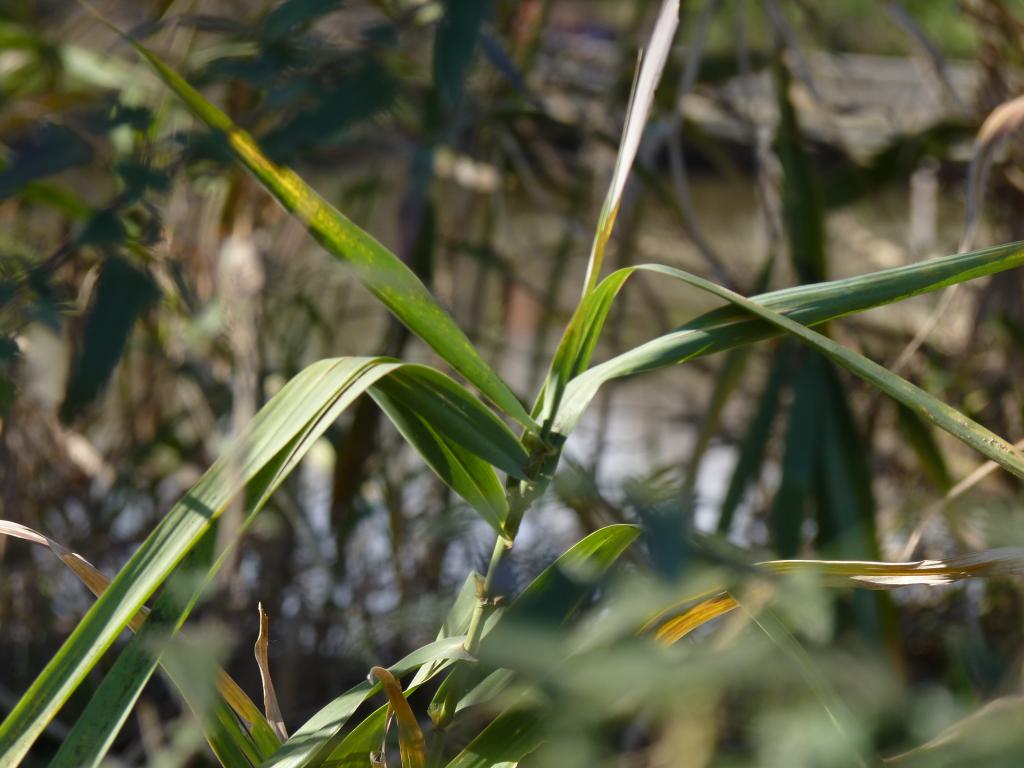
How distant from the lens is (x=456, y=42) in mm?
523

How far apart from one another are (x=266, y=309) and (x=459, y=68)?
61 centimetres

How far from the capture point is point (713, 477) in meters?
1.51

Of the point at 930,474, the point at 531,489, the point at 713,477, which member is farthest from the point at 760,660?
the point at 713,477

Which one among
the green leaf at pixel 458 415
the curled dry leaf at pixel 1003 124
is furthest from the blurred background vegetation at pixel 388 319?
the curled dry leaf at pixel 1003 124

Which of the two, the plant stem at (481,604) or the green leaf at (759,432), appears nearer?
the plant stem at (481,604)

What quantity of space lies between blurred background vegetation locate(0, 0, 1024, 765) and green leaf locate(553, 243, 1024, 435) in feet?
0.43

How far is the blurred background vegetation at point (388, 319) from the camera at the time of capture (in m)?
0.58

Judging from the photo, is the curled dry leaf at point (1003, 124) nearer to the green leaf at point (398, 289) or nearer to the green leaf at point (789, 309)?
the green leaf at point (789, 309)

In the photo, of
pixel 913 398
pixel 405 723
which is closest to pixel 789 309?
pixel 913 398

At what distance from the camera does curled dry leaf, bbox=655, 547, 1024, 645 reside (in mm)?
358

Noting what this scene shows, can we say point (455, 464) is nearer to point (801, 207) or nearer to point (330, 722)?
point (330, 722)

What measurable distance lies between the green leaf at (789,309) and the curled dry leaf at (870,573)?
80mm

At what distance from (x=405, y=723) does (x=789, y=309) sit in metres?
0.21

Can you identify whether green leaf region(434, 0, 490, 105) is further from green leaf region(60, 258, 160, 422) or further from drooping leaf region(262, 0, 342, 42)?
green leaf region(60, 258, 160, 422)
